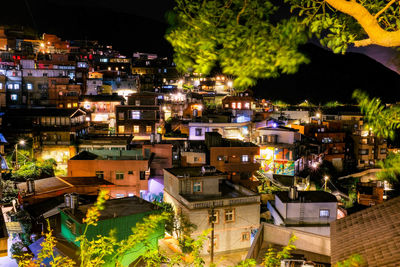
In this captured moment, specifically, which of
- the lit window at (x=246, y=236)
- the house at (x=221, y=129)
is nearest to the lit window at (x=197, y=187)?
the lit window at (x=246, y=236)

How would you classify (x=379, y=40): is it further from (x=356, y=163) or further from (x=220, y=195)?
(x=356, y=163)

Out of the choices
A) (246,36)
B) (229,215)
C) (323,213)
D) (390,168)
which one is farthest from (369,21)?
(323,213)

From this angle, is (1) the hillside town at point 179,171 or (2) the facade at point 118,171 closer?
(1) the hillside town at point 179,171

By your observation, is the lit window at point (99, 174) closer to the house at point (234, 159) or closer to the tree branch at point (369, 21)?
the house at point (234, 159)

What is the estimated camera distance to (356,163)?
52250mm

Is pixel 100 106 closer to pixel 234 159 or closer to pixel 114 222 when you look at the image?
pixel 234 159

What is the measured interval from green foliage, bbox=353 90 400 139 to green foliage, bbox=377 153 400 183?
0.71 m

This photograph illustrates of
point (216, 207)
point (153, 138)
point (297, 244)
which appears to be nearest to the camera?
point (297, 244)

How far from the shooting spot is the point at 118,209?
1666 cm

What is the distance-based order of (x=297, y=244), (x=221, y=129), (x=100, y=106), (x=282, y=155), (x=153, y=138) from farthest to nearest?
(x=100, y=106) < (x=221, y=129) < (x=282, y=155) < (x=153, y=138) < (x=297, y=244)

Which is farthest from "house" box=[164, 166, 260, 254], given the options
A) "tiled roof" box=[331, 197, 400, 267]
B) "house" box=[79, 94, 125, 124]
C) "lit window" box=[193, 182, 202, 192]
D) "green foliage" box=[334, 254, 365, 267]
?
"house" box=[79, 94, 125, 124]

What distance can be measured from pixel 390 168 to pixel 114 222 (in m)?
12.4

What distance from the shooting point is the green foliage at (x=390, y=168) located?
19.9 ft

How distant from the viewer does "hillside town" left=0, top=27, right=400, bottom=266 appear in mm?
12453
